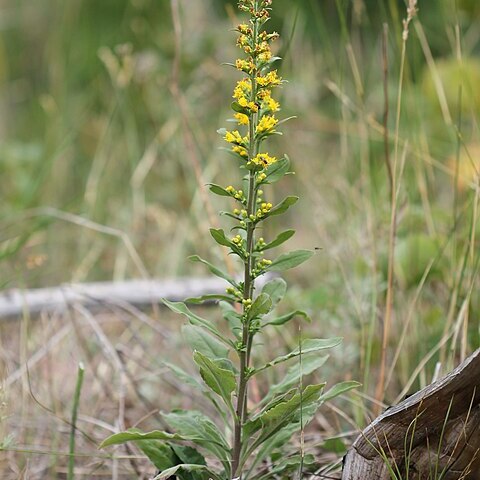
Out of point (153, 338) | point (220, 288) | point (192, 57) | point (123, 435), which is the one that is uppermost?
point (192, 57)

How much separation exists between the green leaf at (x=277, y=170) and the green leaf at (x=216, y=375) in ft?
0.92

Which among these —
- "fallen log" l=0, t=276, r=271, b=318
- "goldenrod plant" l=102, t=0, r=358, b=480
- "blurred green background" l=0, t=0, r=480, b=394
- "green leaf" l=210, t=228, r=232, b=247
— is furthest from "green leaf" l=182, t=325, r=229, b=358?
"fallen log" l=0, t=276, r=271, b=318

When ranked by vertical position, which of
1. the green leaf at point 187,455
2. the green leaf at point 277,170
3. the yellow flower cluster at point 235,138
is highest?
the yellow flower cluster at point 235,138

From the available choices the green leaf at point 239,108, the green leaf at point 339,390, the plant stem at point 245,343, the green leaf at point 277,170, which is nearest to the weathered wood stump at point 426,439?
the green leaf at point 339,390

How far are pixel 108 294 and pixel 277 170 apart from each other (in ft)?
4.10

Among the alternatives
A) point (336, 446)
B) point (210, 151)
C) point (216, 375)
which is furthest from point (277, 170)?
point (210, 151)

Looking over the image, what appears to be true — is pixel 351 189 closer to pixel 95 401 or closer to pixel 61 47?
pixel 95 401

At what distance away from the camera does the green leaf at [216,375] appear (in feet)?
3.71

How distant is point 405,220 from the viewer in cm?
215

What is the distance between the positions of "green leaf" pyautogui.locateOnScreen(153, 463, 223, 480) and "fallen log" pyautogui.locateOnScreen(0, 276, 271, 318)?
90 cm

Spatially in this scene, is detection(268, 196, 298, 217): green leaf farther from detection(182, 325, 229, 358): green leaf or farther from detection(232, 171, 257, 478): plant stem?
detection(182, 325, 229, 358): green leaf

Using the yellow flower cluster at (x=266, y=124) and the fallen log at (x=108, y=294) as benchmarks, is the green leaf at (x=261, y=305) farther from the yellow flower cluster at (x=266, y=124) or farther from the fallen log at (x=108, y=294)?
the fallen log at (x=108, y=294)

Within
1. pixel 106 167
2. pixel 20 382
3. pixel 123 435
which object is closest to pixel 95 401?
pixel 20 382

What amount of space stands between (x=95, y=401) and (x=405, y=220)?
97 centimetres
